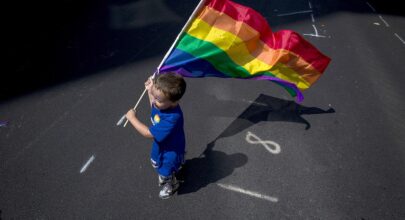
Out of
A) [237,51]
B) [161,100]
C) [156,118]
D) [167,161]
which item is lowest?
[167,161]

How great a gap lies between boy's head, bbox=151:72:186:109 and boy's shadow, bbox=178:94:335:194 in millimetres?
1315

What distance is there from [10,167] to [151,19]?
5.00m

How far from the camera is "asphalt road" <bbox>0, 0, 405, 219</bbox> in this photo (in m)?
3.40

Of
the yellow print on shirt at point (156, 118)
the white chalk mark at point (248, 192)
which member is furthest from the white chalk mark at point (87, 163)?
the white chalk mark at point (248, 192)

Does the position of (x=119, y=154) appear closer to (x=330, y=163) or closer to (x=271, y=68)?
(x=271, y=68)

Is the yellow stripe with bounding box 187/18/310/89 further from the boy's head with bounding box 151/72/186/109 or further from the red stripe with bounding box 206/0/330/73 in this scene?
the boy's head with bounding box 151/72/186/109

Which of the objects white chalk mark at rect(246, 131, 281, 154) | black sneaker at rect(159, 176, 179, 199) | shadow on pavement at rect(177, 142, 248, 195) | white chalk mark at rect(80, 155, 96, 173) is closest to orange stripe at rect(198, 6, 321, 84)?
white chalk mark at rect(246, 131, 281, 154)

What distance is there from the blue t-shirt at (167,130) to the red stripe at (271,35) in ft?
4.07

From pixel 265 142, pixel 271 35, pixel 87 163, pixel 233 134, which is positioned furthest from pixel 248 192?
pixel 87 163

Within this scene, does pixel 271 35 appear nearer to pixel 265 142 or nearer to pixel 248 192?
pixel 265 142

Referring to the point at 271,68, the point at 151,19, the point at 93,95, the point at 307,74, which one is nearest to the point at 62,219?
the point at 93,95

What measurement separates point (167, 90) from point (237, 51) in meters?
1.16

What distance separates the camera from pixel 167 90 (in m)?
2.61

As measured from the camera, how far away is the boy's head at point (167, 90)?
2615 millimetres
